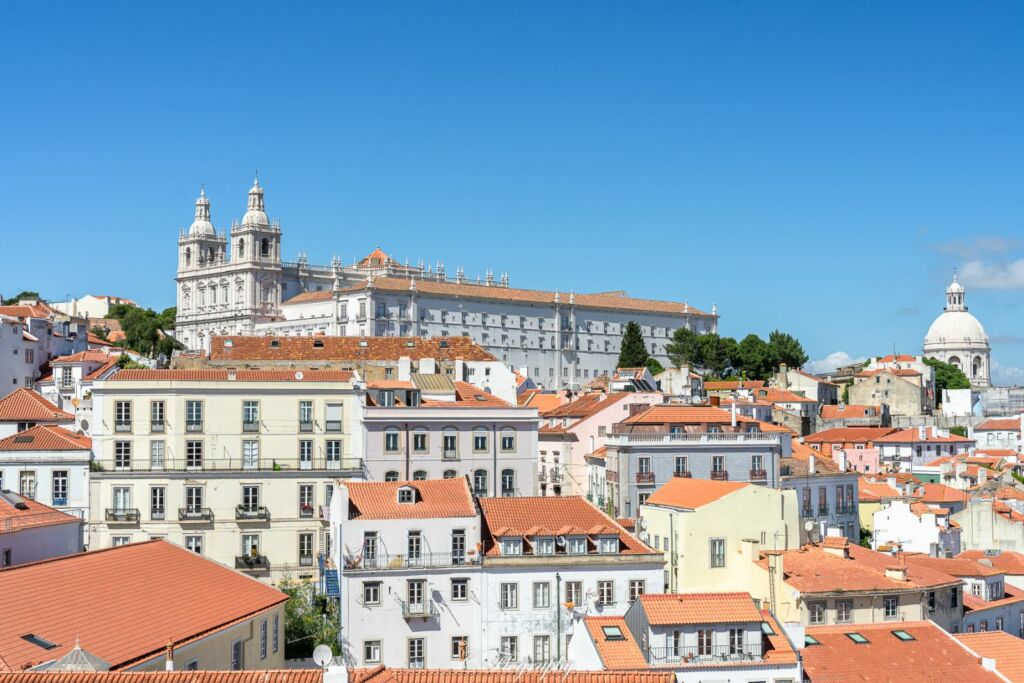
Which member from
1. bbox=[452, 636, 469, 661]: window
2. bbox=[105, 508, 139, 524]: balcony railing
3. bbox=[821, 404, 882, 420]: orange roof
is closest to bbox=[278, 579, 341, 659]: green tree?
bbox=[452, 636, 469, 661]: window

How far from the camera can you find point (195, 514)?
52.8 m

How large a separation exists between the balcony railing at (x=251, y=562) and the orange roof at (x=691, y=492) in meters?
16.1

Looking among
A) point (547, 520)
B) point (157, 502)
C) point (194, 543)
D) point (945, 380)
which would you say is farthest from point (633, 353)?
point (547, 520)

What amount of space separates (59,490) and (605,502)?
24.2m

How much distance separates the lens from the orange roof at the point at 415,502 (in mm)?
41719

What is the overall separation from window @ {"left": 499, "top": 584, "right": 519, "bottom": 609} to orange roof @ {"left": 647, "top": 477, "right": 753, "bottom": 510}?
7894 millimetres

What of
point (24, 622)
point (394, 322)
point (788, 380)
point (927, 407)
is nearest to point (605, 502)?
point (24, 622)

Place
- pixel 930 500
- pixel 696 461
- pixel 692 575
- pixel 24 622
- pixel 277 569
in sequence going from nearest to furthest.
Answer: pixel 24 622 → pixel 692 575 → pixel 277 569 → pixel 696 461 → pixel 930 500

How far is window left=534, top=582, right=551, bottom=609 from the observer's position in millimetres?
41312

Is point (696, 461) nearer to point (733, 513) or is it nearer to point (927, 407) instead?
point (733, 513)

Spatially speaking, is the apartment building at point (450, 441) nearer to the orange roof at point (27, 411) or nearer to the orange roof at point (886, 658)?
the orange roof at point (886, 658)

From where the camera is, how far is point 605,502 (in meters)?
58.6

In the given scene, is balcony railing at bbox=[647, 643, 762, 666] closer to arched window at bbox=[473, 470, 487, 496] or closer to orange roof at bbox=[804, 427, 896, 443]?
arched window at bbox=[473, 470, 487, 496]

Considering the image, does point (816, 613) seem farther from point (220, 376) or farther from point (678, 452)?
point (220, 376)
